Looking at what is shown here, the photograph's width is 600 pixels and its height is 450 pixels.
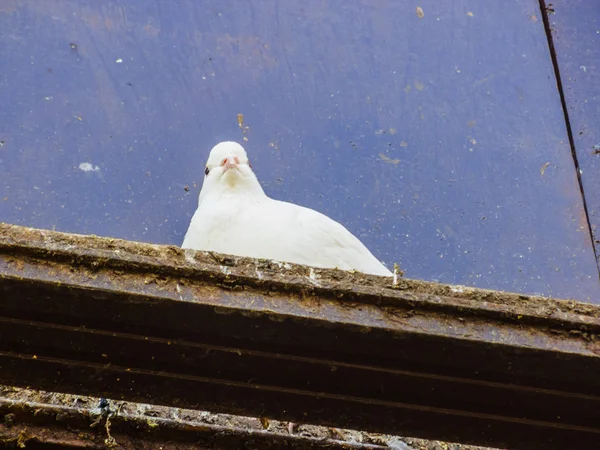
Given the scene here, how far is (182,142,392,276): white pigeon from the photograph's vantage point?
5.03 ft

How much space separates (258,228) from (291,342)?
2.34ft

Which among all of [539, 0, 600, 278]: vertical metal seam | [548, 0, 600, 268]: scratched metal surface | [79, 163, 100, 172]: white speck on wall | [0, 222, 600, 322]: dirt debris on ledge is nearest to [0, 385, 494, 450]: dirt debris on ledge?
[0, 222, 600, 322]: dirt debris on ledge

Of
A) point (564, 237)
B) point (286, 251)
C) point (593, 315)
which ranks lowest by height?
point (593, 315)

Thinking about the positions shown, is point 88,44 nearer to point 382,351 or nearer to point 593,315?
point 382,351

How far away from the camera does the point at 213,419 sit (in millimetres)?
1166

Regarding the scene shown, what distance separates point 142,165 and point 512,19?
1.36 meters

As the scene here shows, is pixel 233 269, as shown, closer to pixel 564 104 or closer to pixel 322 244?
pixel 322 244

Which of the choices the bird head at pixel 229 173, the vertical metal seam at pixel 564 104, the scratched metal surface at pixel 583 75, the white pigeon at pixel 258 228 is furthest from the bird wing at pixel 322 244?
the scratched metal surface at pixel 583 75

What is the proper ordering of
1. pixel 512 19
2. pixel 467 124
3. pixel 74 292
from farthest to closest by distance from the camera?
pixel 512 19 < pixel 467 124 < pixel 74 292

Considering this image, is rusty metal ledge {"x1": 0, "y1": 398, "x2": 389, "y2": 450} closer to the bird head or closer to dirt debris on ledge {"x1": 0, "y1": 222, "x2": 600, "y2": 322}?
dirt debris on ledge {"x1": 0, "y1": 222, "x2": 600, "y2": 322}

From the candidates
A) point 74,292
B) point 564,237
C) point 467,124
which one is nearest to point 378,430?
point 74,292

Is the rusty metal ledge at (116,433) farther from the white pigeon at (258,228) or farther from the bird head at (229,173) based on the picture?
the bird head at (229,173)

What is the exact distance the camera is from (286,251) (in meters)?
1.51

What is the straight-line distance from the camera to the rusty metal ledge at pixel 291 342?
857mm
